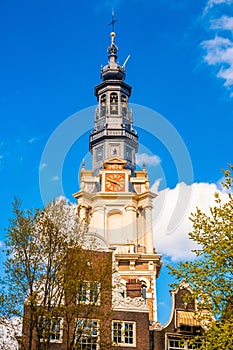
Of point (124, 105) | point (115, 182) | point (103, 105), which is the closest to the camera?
point (115, 182)

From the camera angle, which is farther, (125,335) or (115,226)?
(115,226)

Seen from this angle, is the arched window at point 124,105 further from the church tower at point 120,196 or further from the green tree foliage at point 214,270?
the green tree foliage at point 214,270

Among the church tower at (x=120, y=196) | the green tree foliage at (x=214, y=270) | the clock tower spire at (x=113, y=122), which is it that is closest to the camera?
the green tree foliage at (x=214, y=270)

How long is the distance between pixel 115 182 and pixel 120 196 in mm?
1638

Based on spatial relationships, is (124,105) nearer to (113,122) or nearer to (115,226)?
(113,122)

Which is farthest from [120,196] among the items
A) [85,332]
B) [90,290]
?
[85,332]

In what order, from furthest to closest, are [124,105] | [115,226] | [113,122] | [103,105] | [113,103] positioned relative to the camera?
1. [103,105]
2. [124,105]
3. [113,103]
4. [113,122]
5. [115,226]

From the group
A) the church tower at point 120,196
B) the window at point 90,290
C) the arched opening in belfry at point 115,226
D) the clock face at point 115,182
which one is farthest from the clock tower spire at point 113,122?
the window at point 90,290

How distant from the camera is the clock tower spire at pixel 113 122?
66000mm

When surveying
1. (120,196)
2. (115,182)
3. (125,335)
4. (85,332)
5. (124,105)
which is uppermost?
(124,105)

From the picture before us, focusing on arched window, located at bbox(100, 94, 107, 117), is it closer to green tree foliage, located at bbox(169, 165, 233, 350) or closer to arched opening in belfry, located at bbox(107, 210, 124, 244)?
arched opening in belfry, located at bbox(107, 210, 124, 244)

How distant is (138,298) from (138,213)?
2713 cm

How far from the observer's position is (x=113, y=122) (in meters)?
68.6

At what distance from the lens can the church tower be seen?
181ft
